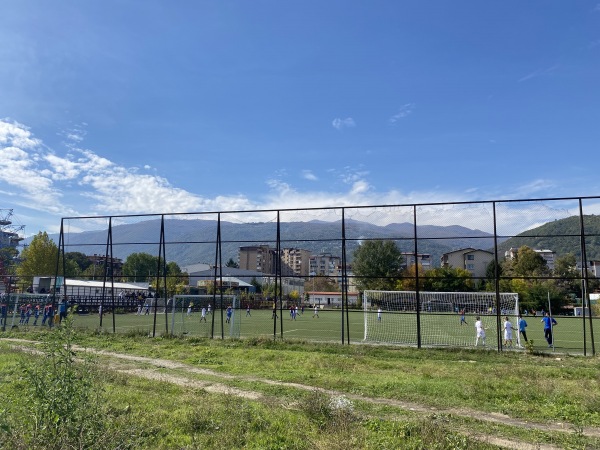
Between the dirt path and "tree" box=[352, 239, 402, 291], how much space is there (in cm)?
1802

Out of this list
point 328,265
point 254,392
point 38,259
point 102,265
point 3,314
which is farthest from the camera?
point 38,259

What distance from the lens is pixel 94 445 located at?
480 centimetres

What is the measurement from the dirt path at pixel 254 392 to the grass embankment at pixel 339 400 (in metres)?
0.03

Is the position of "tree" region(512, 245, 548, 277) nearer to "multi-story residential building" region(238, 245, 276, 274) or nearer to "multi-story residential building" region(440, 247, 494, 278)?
"multi-story residential building" region(440, 247, 494, 278)

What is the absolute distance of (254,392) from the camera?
9766mm

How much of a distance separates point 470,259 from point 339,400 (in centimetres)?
1706

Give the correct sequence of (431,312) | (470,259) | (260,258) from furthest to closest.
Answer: (260,258) < (431,312) < (470,259)

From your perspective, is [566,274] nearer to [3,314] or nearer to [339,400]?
[339,400]

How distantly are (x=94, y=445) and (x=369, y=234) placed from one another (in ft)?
55.3

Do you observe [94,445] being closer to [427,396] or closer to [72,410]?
[72,410]

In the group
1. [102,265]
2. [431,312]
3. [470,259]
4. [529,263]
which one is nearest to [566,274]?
[529,263]

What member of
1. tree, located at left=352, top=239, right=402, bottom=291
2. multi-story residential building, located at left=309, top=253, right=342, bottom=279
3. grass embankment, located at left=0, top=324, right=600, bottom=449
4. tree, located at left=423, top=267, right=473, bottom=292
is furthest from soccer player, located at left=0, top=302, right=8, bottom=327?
tree, located at left=423, top=267, right=473, bottom=292

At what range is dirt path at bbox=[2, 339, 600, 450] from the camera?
7.04 m

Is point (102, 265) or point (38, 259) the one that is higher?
point (38, 259)
